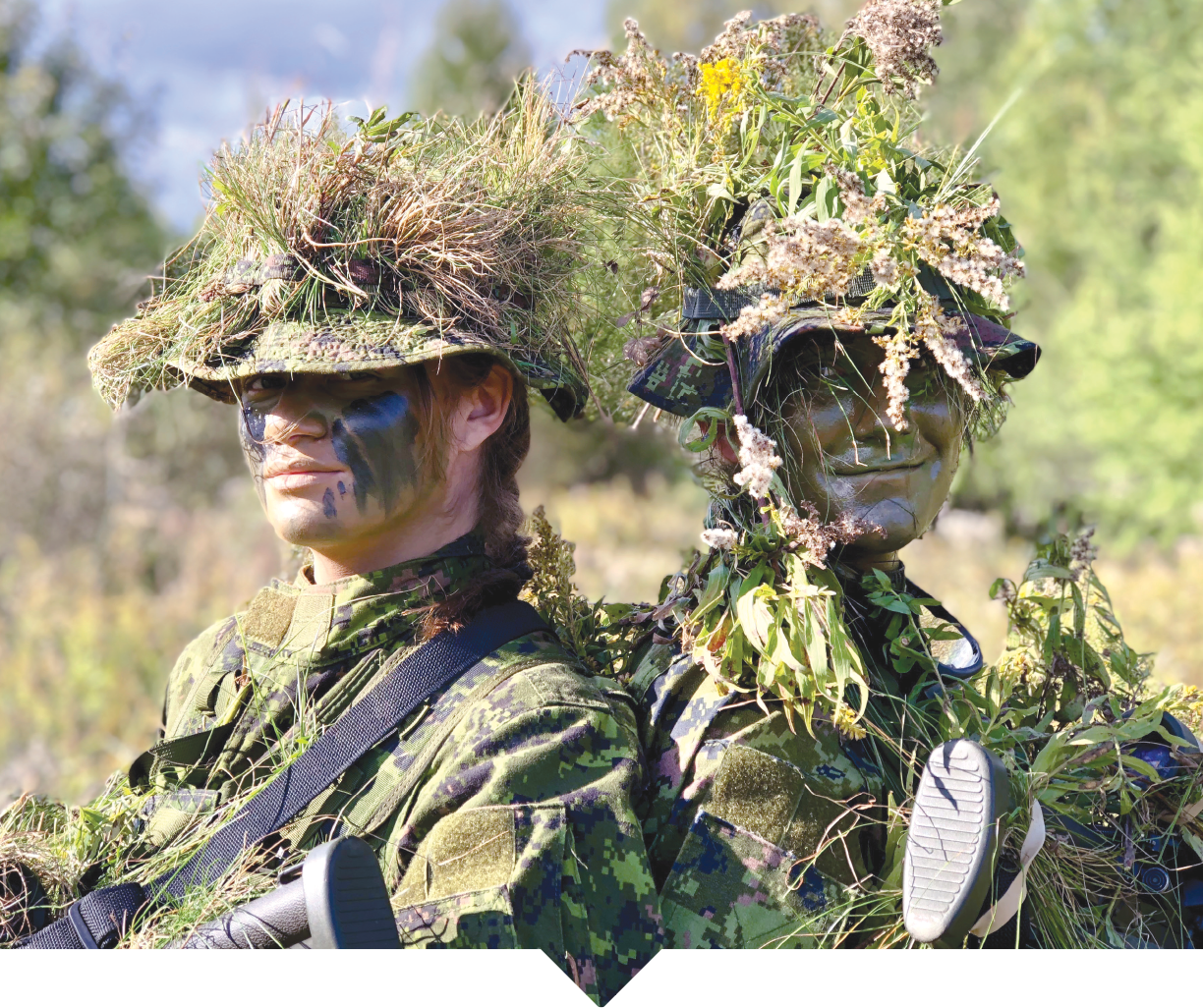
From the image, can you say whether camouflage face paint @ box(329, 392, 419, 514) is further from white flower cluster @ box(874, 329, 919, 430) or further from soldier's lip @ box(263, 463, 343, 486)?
white flower cluster @ box(874, 329, 919, 430)

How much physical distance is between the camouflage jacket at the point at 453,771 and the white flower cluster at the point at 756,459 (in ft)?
1.75

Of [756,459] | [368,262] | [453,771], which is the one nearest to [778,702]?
[756,459]

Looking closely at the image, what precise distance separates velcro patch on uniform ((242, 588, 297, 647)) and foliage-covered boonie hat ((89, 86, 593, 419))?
470 mm

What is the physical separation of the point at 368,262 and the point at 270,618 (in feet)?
2.68

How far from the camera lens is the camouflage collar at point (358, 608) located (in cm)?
259

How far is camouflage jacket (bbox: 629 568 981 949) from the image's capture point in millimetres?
2322

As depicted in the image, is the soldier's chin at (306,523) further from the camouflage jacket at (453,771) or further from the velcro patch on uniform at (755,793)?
the velcro patch on uniform at (755,793)

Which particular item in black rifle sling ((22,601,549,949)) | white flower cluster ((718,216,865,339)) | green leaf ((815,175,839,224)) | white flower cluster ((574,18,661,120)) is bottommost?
black rifle sling ((22,601,549,949))

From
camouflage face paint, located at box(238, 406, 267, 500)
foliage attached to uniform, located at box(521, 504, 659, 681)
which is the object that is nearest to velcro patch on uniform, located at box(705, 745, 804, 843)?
foliage attached to uniform, located at box(521, 504, 659, 681)

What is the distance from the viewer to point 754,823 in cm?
236

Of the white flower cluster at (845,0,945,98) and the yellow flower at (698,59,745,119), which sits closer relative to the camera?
the white flower cluster at (845,0,945,98)

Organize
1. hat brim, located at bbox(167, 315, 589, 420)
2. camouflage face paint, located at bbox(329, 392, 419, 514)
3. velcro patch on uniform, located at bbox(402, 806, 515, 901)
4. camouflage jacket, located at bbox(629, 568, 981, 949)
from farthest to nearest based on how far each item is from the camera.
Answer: camouflage face paint, located at bbox(329, 392, 419, 514) < hat brim, located at bbox(167, 315, 589, 420) < camouflage jacket, located at bbox(629, 568, 981, 949) < velcro patch on uniform, located at bbox(402, 806, 515, 901)

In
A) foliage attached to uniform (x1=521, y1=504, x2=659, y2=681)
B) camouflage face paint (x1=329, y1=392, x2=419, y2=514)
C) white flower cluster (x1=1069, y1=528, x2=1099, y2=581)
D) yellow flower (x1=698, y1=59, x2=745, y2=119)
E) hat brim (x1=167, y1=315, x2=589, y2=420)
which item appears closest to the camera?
hat brim (x1=167, y1=315, x2=589, y2=420)

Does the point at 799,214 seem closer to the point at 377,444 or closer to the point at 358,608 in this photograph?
the point at 377,444
